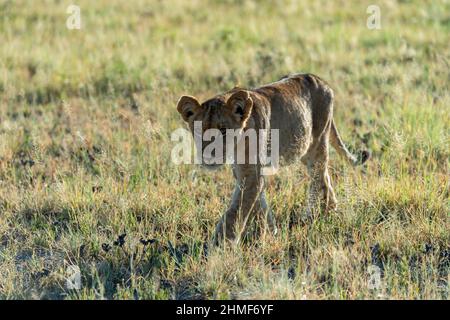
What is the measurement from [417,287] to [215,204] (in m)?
2.00

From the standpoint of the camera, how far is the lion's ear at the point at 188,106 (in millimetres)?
5641

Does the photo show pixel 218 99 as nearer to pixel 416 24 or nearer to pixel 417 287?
pixel 417 287

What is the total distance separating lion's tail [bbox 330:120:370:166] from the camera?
7.28 metres

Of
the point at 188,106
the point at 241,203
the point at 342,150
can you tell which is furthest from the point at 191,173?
the point at 188,106

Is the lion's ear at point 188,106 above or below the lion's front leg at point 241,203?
above

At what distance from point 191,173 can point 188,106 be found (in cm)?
197

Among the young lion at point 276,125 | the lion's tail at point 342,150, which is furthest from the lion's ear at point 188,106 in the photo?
the lion's tail at point 342,150

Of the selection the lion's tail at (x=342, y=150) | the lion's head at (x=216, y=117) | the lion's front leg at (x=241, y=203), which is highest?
the lion's head at (x=216, y=117)


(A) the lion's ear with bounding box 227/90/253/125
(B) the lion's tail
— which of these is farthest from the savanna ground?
(A) the lion's ear with bounding box 227/90/253/125

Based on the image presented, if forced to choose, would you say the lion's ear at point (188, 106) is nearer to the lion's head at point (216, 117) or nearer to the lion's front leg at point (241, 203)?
the lion's head at point (216, 117)

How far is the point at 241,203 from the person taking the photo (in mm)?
5941

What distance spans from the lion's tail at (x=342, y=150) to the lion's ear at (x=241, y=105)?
1752 millimetres
